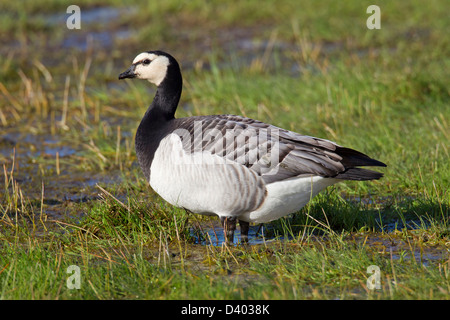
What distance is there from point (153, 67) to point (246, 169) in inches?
62.3

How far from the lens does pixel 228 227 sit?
5531 mm

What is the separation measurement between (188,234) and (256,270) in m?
1.00

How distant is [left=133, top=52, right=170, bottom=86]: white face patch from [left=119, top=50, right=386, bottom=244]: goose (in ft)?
3.11

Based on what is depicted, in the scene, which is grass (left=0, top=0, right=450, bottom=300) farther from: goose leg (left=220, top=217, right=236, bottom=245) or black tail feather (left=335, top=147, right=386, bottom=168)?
black tail feather (left=335, top=147, right=386, bottom=168)

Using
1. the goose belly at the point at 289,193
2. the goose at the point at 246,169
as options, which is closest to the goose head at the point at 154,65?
the goose at the point at 246,169

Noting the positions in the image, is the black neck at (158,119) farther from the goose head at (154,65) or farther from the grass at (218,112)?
the grass at (218,112)

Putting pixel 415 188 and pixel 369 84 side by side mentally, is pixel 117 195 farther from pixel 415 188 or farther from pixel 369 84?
pixel 369 84

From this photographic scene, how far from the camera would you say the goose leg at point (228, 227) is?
214 inches

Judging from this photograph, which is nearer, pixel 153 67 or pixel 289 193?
pixel 289 193

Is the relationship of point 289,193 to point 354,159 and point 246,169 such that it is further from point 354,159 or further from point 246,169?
point 354,159

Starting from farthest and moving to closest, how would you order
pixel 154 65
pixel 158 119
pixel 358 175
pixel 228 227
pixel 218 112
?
pixel 218 112 → pixel 154 65 → pixel 158 119 → pixel 228 227 → pixel 358 175

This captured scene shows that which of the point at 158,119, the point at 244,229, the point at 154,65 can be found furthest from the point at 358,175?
the point at 154,65
